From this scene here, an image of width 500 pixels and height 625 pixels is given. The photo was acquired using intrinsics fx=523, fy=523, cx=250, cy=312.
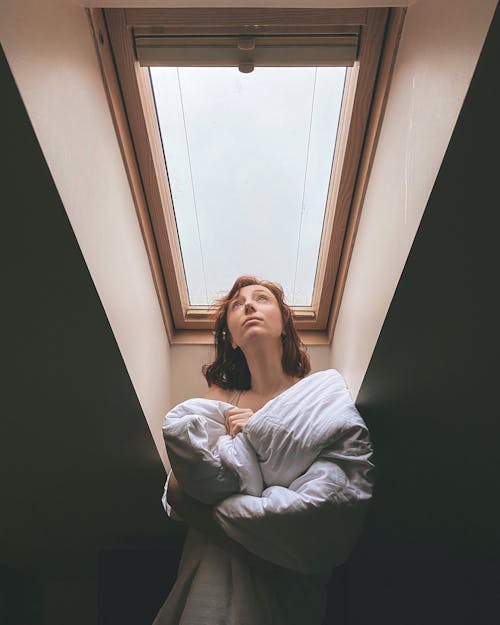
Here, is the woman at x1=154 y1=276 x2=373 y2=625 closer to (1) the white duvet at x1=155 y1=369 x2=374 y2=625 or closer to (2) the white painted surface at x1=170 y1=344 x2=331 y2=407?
(1) the white duvet at x1=155 y1=369 x2=374 y2=625

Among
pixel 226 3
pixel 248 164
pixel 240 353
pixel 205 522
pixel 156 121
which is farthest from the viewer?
pixel 240 353

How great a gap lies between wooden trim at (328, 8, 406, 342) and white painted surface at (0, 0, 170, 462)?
637mm

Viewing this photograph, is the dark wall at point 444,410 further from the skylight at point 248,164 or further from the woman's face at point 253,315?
the skylight at point 248,164

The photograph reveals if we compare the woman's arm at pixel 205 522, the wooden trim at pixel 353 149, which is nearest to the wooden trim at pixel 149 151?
the wooden trim at pixel 353 149

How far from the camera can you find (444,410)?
49.2 inches

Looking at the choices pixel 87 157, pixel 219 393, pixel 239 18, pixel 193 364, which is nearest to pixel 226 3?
pixel 239 18

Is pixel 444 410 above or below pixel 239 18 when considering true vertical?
below

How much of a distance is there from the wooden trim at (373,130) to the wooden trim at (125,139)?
2.01 ft

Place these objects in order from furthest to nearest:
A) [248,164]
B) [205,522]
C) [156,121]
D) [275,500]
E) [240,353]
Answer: [240,353] → [248,164] → [156,121] → [205,522] → [275,500]

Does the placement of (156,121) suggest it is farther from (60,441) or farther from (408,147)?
(60,441)

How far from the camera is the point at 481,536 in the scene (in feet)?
5.29

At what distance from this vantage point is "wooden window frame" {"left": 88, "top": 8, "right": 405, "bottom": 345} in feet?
3.99

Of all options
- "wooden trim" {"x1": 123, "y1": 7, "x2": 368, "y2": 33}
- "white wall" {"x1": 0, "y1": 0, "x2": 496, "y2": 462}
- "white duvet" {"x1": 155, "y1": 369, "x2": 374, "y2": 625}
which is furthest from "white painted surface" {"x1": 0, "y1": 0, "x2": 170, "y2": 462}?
"white duvet" {"x1": 155, "y1": 369, "x2": 374, "y2": 625}

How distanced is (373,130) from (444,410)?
2.40 ft
